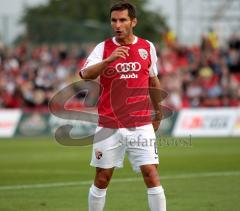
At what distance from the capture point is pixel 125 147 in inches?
357

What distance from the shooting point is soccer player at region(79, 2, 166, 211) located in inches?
351

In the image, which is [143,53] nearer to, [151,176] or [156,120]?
[156,120]

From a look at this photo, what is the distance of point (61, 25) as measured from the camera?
32750 mm

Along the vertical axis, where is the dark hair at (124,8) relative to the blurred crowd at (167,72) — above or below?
above

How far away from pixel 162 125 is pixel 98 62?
731 inches

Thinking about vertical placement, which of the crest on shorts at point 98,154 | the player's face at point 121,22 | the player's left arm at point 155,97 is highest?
the player's face at point 121,22

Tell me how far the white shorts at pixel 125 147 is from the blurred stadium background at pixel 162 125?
222 centimetres

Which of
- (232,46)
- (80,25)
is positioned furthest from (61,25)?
(232,46)

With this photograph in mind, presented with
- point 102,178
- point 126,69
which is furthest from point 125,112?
point 102,178

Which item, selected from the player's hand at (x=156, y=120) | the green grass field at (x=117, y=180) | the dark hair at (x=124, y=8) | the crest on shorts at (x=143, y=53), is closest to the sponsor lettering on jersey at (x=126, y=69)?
the crest on shorts at (x=143, y=53)

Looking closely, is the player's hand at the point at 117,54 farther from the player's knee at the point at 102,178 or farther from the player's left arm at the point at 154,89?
the player's knee at the point at 102,178

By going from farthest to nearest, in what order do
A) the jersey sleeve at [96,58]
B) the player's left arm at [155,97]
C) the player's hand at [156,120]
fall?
the player's hand at [156,120], the player's left arm at [155,97], the jersey sleeve at [96,58]

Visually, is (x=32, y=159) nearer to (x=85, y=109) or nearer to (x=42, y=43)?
(x=85, y=109)

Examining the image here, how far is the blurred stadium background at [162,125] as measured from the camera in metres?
12.8
